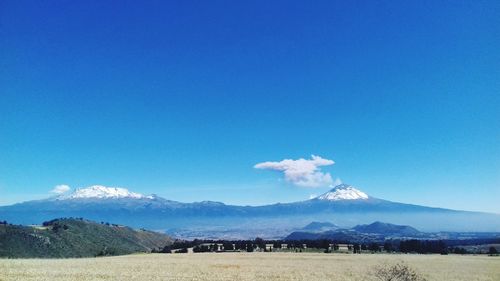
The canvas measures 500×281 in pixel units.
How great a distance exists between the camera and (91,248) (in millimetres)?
195750

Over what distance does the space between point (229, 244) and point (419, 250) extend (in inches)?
2657

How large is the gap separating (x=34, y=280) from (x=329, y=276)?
111 ft

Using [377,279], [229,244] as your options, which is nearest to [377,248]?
[229,244]

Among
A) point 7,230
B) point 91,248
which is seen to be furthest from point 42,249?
point 91,248

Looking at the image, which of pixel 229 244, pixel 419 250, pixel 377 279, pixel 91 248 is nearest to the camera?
pixel 377 279

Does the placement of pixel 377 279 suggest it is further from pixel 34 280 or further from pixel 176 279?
pixel 34 280

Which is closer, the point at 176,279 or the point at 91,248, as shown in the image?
the point at 176,279

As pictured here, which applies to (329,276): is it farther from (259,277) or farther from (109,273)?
(109,273)

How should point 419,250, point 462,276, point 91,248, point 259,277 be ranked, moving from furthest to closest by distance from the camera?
point 91,248, point 419,250, point 462,276, point 259,277

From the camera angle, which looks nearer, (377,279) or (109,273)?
(377,279)

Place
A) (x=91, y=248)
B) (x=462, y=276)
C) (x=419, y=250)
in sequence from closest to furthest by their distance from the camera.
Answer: (x=462, y=276)
(x=419, y=250)
(x=91, y=248)

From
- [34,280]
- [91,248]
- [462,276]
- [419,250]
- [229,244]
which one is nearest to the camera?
[34,280]

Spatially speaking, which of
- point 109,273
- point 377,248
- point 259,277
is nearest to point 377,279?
point 259,277

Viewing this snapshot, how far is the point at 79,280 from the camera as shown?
4866 cm
